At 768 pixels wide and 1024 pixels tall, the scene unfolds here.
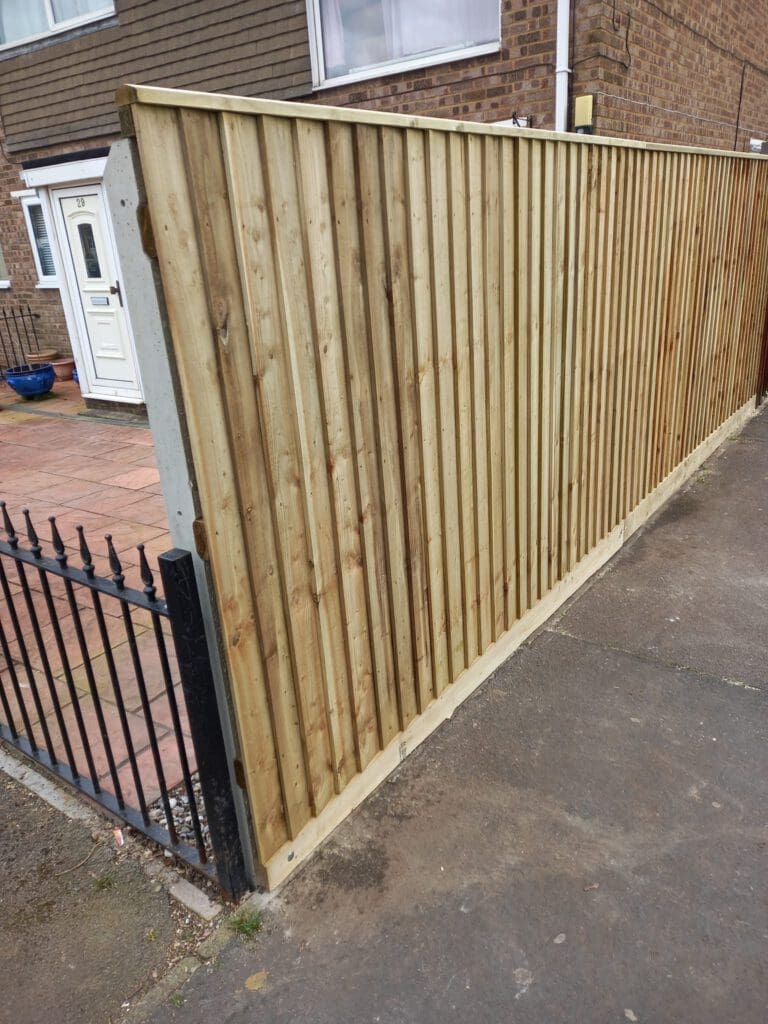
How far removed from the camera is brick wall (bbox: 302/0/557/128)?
6043 millimetres

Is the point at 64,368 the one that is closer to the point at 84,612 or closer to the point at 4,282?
the point at 4,282

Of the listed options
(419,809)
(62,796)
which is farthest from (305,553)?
(62,796)

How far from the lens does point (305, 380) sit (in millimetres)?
2162

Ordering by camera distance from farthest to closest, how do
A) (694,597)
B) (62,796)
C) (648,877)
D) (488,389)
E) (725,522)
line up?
1. (725,522)
2. (694,597)
3. (488,389)
4. (62,796)
5. (648,877)

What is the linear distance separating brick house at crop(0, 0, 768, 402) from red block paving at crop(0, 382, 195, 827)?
1.28 metres

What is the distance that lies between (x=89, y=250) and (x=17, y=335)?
12.8 feet

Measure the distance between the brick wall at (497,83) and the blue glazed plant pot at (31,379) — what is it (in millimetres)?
5551

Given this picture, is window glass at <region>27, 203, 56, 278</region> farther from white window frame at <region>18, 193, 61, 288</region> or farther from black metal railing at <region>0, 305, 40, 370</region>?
black metal railing at <region>0, 305, 40, 370</region>

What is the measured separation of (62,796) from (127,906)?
67 cm

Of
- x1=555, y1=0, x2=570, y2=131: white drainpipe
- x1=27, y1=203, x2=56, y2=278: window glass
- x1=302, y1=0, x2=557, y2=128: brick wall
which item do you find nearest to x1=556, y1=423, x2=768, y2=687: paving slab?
x1=555, y1=0, x2=570, y2=131: white drainpipe

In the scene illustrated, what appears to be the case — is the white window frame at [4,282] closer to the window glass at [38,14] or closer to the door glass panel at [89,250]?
the window glass at [38,14]

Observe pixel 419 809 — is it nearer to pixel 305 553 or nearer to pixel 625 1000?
pixel 625 1000

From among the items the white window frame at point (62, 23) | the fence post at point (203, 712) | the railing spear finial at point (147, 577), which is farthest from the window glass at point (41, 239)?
the fence post at point (203, 712)

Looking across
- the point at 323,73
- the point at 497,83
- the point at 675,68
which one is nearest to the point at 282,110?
the point at 497,83
